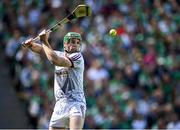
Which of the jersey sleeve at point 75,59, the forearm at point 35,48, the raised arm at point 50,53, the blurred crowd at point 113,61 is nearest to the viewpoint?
the raised arm at point 50,53

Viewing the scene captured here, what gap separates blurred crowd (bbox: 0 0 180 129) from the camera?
1841 centimetres

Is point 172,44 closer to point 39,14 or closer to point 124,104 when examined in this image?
point 124,104

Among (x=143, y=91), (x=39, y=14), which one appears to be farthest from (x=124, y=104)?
(x=39, y=14)

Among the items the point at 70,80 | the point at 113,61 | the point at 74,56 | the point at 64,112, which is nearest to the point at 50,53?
the point at 74,56

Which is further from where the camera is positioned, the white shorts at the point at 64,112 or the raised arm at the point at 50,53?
the white shorts at the point at 64,112

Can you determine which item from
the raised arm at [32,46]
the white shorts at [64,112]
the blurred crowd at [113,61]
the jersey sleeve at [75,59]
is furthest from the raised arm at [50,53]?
the blurred crowd at [113,61]

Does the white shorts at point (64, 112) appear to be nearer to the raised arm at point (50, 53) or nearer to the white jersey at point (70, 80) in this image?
the white jersey at point (70, 80)

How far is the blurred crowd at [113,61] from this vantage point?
1841 centimetres

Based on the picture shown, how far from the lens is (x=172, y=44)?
19500 mm

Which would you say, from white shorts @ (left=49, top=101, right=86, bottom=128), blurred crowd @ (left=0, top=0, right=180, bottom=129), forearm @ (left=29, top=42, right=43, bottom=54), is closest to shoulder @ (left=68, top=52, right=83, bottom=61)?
forearm @ (left=29, top=42, right=43, bottom=54)

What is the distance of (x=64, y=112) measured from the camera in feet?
41.2

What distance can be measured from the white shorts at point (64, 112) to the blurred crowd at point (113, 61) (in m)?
5.55

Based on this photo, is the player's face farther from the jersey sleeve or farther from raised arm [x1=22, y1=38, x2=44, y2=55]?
raised arm [x1=22, y1=38, x2=44, y2=55]

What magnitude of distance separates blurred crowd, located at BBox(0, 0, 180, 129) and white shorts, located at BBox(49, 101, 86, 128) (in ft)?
18.2
